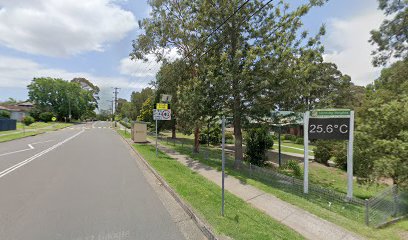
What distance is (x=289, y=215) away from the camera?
6992 millimetres

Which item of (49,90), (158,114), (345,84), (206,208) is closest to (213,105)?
(158,114)

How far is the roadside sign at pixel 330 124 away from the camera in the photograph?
10.1 metres

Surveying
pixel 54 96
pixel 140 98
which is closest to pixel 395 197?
pixel 140 98

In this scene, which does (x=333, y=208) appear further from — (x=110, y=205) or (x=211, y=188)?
(x=110, y=205)

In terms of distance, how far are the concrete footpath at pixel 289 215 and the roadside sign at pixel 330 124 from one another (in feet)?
10.7

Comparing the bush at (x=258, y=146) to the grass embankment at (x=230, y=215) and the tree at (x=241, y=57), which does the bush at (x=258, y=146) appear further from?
the grass embankment at (x=230, y=215)

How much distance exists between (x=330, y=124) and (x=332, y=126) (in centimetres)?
10

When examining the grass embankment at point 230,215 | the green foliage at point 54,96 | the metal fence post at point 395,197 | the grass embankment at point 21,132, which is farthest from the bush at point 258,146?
the green foliage at point 54,96

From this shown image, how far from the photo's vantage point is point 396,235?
6324mm

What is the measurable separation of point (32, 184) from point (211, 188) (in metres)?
5.76

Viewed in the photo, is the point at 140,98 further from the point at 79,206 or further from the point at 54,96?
the point at 79,206

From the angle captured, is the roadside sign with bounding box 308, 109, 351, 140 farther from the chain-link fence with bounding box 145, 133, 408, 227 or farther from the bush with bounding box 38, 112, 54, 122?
the bush with bounding box 38, 112, 54, 122

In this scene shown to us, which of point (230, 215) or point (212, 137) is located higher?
point (230, 215)

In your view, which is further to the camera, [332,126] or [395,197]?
[332,126]
